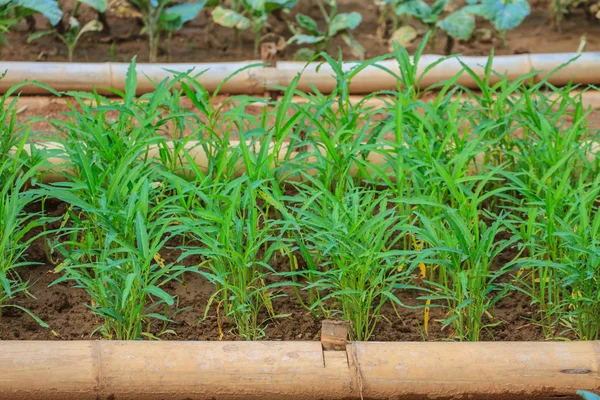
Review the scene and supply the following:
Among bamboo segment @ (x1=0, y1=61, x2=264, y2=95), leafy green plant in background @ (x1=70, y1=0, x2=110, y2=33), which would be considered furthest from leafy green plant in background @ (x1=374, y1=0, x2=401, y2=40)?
leafy green plant in background @ (x1=70, y1=0, x2=110, y2=33)

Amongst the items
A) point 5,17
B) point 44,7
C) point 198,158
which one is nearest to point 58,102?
point 44,7

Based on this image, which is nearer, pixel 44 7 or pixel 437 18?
pixel 44 7

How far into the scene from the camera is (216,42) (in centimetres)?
535

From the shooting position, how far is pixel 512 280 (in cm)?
304

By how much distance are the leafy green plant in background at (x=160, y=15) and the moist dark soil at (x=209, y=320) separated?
219 cm

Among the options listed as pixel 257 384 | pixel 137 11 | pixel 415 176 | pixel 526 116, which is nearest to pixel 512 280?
pixel 415 176

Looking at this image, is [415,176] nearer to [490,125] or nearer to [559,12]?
[490,125]

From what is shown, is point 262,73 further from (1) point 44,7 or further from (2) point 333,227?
(2) point 333,227

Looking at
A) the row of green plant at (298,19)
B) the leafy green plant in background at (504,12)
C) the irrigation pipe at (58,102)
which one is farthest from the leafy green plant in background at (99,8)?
the leafy green plant in background at (504,12)

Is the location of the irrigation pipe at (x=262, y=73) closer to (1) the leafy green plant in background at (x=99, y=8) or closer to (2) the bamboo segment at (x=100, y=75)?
(2) the bamboo segment at (x=100, y=75)

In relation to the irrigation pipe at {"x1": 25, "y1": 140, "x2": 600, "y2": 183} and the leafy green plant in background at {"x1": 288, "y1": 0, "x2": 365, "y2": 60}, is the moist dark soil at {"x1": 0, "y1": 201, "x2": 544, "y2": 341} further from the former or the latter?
the leafy green plant in background at {"x1": 288, "y1": 0, "x2": 365, "y2": 60}

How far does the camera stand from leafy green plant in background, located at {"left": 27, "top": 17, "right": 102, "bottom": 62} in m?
4.97

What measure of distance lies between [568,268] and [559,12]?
3.24 meters

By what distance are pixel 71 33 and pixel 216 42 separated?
2.73ft
